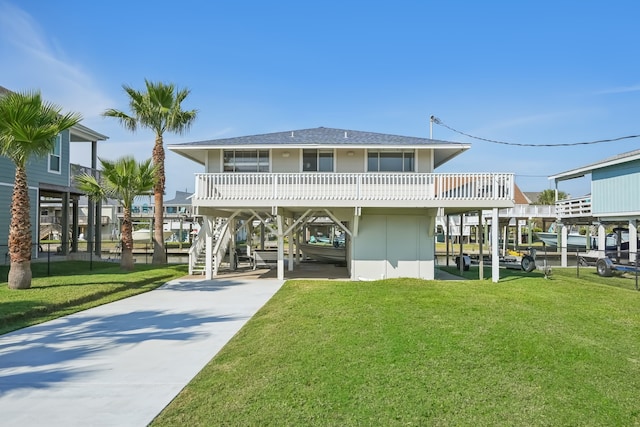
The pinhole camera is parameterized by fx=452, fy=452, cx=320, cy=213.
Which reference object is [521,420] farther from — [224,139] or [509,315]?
[224,139]

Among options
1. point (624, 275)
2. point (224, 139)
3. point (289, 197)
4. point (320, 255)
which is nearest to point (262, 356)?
point (289, 197)

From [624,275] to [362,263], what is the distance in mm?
12788

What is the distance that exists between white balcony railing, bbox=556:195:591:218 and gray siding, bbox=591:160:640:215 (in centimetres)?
85

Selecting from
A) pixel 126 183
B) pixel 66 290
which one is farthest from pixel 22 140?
pixel 126 183

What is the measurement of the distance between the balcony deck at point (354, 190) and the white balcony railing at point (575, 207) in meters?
13.7

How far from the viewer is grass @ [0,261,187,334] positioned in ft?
31.8

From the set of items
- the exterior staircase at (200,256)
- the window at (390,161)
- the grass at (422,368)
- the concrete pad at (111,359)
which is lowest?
the concrete pad at (111,359)

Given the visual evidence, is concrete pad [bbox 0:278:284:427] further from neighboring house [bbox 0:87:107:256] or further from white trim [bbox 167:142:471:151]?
neighboring house [bbox 0:87:107:256]

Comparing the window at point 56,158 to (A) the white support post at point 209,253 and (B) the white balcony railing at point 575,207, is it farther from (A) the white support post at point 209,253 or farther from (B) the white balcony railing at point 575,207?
(B) the white balcony railing at point 575,207

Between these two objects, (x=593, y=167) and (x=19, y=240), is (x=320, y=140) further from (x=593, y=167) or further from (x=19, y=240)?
(x=593, y=167)

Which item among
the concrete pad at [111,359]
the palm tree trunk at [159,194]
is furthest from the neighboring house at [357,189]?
the concrete pad at [111,359]

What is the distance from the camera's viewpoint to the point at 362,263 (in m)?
17.2

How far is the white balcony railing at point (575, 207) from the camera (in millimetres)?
26297

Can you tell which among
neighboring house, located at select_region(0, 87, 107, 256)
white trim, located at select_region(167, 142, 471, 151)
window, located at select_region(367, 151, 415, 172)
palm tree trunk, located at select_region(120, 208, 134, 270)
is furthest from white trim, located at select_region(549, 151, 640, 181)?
neighboring house, located at select_region(0, 87, 107, 256)
